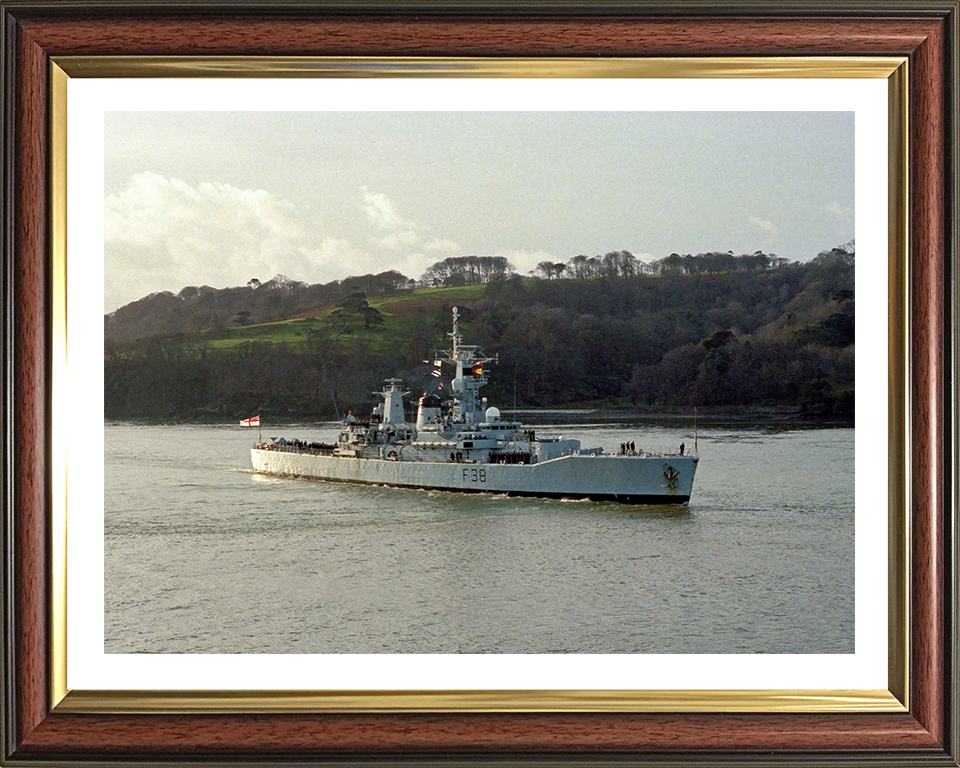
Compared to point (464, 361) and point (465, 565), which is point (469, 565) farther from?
point (464, 361)

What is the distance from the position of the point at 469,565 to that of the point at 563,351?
641 millimetres

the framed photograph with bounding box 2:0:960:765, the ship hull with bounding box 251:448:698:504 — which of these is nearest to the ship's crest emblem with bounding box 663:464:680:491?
the ship hull with bounding box 251:448:698:504

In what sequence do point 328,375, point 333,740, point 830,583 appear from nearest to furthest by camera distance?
point 333,740 < point 830,583 < point 328,375

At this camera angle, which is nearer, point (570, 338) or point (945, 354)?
point (945, 354)

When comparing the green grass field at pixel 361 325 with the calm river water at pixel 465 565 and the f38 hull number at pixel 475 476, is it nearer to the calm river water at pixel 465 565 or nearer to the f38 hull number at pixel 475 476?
the calm river water at pixel 465 565

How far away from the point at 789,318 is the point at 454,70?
103 centimetres

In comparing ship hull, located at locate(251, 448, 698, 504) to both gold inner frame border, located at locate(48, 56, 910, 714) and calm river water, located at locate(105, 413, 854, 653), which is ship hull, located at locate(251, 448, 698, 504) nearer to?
calm river water, located at locate(105, 413, 854, 653)

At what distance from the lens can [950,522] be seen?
5.45 ft

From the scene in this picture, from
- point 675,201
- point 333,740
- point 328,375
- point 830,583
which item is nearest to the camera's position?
point 333,740

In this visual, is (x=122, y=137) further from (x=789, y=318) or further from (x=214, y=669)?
(x=789, y=318)

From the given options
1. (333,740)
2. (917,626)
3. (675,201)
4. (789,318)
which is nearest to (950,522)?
(917,626)

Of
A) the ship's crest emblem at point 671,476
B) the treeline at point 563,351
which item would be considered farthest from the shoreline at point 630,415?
the ship's crest emblem at point 671,476

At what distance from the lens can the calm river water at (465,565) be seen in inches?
70.0

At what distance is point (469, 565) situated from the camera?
6.23ft
